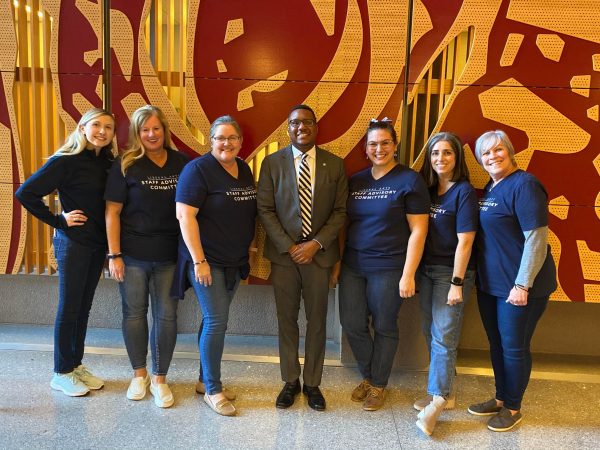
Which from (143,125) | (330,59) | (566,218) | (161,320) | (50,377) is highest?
(330,59)

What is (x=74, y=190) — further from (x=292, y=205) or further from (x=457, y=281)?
(x=457, y=281)

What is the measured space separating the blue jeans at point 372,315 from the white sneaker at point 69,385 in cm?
173

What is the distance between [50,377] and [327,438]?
1.97 metres

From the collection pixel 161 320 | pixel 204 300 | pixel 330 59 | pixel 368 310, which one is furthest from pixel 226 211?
pixel 330 59

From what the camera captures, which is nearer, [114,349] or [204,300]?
[204,300]

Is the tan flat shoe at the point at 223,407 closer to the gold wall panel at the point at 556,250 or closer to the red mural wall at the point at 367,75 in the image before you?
the red mural wall at the point at 367,75

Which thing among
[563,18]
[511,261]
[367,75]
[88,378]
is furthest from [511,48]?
[88,378]

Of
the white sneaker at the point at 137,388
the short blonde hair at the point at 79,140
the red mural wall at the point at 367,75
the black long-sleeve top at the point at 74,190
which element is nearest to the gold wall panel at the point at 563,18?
the red mural wall at the point at 367,75

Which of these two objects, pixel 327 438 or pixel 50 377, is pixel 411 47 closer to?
pixel 327 438

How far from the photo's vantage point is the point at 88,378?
3.19m

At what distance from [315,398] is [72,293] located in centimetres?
165

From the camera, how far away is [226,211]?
111 inches

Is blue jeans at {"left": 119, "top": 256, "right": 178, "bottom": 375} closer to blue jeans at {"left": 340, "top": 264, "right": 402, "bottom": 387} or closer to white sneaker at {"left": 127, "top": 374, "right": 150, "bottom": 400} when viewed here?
white sneaker at {"left": 127, "top": 374, "right": 150, "bottom": 400}

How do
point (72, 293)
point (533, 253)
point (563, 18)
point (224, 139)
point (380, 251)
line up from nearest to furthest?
1. point (533, 253)
2. point (224, 139)
3. point (380, 251)
4. point (72, 293)
5. point (563, 18)
